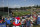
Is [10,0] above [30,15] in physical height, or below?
above

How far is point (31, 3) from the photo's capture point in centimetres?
384

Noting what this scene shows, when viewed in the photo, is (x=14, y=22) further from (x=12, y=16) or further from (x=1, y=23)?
(x=1, y=23)

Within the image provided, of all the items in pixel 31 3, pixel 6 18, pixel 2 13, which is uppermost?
pixel 31 3

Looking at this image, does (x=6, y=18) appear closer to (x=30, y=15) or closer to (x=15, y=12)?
(x=15, y=12)

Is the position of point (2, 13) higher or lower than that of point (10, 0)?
lower

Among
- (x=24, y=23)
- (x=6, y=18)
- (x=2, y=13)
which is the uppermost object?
(x=2, y=13)

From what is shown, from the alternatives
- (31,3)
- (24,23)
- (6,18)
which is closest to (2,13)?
(6,18)

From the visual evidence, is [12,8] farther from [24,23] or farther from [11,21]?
[24,23]

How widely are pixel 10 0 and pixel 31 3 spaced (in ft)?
3.16

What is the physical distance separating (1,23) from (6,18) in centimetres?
31

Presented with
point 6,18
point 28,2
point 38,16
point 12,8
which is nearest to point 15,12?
point 12,8

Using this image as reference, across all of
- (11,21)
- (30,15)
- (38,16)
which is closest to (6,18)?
(11,21)

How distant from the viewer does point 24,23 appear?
151 inches

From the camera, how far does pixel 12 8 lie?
3809mm
